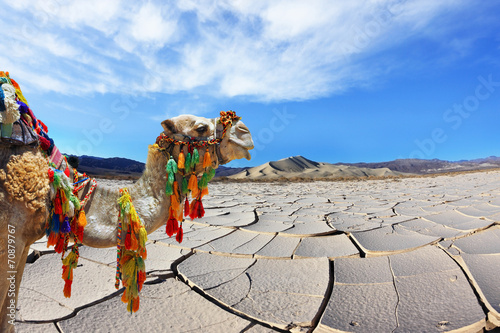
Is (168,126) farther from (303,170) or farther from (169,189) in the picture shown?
(303,170)

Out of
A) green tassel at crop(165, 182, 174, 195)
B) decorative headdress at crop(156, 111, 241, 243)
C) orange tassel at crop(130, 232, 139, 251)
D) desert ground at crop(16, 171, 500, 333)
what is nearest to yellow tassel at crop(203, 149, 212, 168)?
decorative headdress at crop(156, 111, 241, 243)

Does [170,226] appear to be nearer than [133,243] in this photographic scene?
No

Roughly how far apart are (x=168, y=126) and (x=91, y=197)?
2.08ft

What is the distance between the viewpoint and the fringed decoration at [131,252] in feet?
5.19

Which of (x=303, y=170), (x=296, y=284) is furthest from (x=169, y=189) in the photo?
(x=303, y=170)

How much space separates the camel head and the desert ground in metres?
1.24

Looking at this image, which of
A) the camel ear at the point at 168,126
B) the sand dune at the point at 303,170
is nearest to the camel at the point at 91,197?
the camel ear at the point at 168,126

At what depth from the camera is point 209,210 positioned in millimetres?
5871

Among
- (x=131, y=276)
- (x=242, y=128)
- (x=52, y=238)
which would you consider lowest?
(x=131, y=276)

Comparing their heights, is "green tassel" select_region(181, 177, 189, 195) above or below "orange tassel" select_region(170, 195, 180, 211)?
above

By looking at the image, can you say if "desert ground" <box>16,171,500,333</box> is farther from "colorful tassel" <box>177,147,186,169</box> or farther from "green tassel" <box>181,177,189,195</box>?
"colorful tassel" <box>177,147,186,169</box>

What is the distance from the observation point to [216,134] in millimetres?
1732

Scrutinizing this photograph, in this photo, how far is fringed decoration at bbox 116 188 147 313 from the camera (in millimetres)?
1581

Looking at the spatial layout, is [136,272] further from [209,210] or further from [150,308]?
[209,210]
